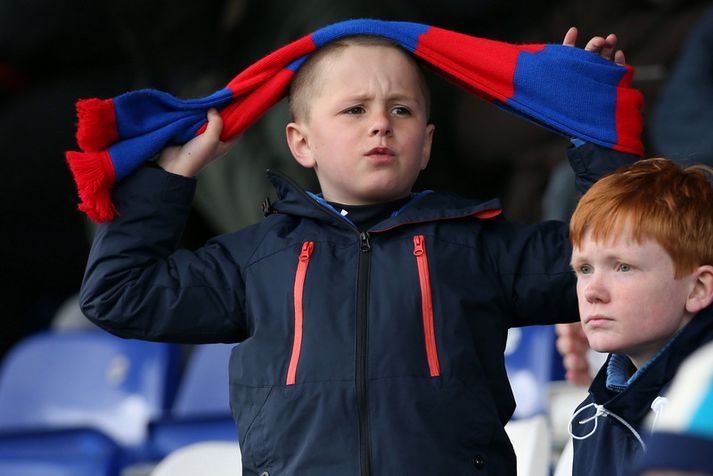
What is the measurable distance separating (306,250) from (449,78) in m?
0.41

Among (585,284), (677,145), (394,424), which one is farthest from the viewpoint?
(677,145)

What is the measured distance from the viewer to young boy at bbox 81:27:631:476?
1731 mm

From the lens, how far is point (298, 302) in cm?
183

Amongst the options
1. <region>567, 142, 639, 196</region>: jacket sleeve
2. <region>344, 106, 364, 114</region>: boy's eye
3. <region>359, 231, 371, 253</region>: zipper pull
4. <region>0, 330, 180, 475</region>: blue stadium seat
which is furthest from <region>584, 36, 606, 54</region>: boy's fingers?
<region>0, 330, 180, 475</region>: blue stadium seat

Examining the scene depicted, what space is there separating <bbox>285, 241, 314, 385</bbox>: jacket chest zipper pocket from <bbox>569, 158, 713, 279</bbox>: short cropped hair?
1.41 feet

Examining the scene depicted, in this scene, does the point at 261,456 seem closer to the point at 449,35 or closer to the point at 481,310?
the point at 481,310

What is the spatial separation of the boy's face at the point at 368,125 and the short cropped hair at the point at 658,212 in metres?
0.35

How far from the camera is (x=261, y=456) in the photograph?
1.79 meters

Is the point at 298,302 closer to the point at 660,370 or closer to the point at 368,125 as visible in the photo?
the point at 368,125

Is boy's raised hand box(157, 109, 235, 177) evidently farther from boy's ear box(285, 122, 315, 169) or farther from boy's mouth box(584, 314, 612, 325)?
boy's mouth box(584, 314, 612, 325)

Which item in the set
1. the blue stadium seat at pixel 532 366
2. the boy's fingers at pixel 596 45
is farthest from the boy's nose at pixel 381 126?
the blue stadium seat at pixel 532 366

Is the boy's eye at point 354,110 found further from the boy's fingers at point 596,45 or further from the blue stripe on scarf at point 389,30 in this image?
the boy's fingers at point 596,45

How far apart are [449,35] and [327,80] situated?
0.71ft

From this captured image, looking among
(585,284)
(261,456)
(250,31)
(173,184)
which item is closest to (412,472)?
(261,456)
